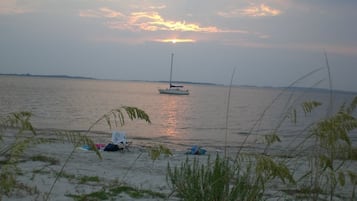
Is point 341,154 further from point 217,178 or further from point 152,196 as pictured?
point 152,196

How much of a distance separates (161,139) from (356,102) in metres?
23.4

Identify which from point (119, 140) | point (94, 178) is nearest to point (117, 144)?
point (119, 140)

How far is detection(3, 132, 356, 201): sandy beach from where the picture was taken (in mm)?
7848

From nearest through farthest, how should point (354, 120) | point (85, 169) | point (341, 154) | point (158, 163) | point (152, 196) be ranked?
point (354, 120) < point (341, 154) < point (152, 196) < point (85, 169) < point (158, 163)

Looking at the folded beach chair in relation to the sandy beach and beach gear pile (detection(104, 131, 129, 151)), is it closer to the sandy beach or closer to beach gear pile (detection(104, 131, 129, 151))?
beach gear pile (detection(104, 131, 129, 151))

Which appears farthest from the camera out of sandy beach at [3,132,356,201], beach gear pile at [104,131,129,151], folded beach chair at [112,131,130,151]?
folded beach chair at [112,131,130,151]

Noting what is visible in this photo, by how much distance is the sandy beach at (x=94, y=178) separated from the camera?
785 cm

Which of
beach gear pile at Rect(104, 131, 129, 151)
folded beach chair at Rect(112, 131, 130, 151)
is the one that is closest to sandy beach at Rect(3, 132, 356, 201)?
beach gear pile at Rect(104, 131, 129, 151)

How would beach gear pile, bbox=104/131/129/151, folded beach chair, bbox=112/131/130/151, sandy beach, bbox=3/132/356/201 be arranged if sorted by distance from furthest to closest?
folded beach chair, bbox=112/131/130/151 < beach gear pile, bbox=104/131/129/151 < sandy beach, bbox=3/132/356/201

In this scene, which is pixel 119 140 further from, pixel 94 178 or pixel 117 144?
pixel 94 178

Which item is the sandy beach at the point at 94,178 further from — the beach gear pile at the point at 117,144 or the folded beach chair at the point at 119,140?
the folded beach chair at the point at 119,140

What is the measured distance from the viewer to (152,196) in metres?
8.50

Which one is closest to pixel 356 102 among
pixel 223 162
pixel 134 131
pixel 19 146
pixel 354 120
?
pixel 354 120

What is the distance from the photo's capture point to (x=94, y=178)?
1028 centimetres
